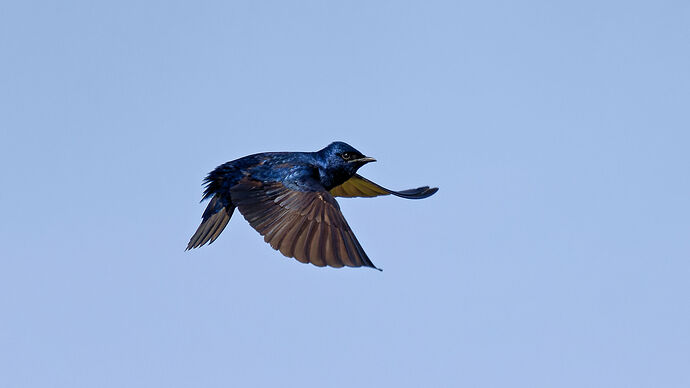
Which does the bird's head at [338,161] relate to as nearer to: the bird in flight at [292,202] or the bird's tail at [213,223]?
the bird in flight at [292,202]

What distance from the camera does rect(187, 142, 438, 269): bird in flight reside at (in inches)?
467

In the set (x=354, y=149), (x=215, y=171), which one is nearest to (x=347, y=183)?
(x=354, y=149)

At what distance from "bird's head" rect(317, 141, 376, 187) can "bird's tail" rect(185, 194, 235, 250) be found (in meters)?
1.56

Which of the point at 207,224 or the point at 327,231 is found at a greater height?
the point at 207,224

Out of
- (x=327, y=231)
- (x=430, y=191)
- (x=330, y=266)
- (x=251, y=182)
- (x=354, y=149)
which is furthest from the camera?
(x=430, y=191)

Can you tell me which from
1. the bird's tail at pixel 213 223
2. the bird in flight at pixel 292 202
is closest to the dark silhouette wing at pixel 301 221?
the bird in flight at pixel 292 202

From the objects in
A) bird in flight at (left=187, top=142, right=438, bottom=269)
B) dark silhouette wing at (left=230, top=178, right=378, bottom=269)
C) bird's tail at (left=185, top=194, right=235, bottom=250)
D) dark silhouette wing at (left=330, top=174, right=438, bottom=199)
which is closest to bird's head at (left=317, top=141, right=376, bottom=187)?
bird in flight at (left=187, top=142, right=438, bottom=269)

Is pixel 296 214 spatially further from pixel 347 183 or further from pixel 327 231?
pixel 347 183

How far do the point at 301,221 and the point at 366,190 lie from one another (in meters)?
3.68

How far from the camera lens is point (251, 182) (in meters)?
13.6

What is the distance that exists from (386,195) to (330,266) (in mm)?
5198

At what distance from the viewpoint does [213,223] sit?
13.9 m

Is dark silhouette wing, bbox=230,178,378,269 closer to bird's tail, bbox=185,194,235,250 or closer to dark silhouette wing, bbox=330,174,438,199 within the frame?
bird's tail, bbox=185,194,235,250

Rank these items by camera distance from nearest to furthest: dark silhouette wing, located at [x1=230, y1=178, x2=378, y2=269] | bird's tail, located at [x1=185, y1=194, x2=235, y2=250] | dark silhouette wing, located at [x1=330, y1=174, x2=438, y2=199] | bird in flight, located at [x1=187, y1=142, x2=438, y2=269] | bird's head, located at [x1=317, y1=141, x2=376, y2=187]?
dark silhouette wing, located at [x1=230, y1=178, x2=378, y2=269] < bird in flight, located at [x1=187, y1=142, x2=438, y2=269] < bird's tail, located at [x1=185, y1=194, x2=235, y2=250] < bird's head, located at [x1=317, y1=141, x2=376, y2=187] < dark silhouette wing, located at [x1=330, y1=174, x2=438, y2=199]
